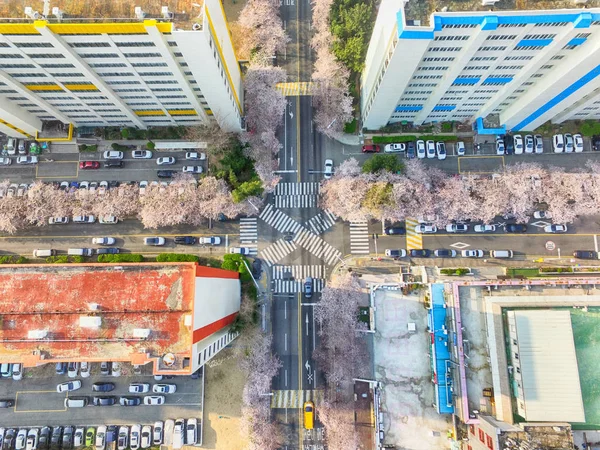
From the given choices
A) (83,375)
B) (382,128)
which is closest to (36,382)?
(83,375)

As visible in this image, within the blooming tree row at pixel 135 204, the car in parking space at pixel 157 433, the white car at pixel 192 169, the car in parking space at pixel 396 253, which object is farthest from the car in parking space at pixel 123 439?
the car in parking space at pixel 396 253

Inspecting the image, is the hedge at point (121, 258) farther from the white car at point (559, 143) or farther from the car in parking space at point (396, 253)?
the white car at point (559, 143)

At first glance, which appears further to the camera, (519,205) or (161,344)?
(519,205)

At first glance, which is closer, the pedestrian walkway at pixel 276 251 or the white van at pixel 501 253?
the white van at pixel 501 253

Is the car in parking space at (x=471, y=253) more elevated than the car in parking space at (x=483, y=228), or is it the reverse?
the car in parking space at (x=483, y=228)

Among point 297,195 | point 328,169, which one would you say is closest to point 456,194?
point 328,169

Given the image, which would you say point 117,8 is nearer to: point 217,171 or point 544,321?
point 217,171
